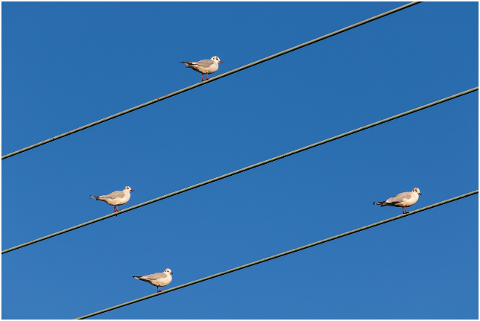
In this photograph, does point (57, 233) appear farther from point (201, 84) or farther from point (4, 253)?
point (201, 84)

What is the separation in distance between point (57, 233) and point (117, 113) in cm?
201

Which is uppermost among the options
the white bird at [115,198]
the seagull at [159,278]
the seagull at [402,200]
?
the white bird at [115,198]

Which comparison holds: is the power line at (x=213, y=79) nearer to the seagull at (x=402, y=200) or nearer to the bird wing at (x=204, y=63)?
the seagull at (x=402, y=200)

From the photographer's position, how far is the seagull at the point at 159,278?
2358cm

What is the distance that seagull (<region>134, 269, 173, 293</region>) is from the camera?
2358 centimetres

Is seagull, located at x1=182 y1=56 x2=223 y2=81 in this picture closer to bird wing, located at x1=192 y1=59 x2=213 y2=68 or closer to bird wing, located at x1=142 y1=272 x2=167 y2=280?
bird wing, located at x1=192 y1=59 x2=213 y2=68

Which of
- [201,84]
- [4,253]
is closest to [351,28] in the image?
[201,84]

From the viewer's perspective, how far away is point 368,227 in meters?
15.2

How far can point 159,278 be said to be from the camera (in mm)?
24016

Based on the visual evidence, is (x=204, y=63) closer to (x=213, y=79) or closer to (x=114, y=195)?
(x=114, y=195)

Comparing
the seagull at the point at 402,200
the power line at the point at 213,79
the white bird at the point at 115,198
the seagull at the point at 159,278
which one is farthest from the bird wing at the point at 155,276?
the power line at the point at 213,79

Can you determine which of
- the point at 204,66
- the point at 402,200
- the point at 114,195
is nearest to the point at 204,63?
the point at 204,66

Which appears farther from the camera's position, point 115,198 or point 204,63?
point 115,198

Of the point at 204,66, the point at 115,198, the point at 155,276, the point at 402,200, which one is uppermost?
the point at 204,66
